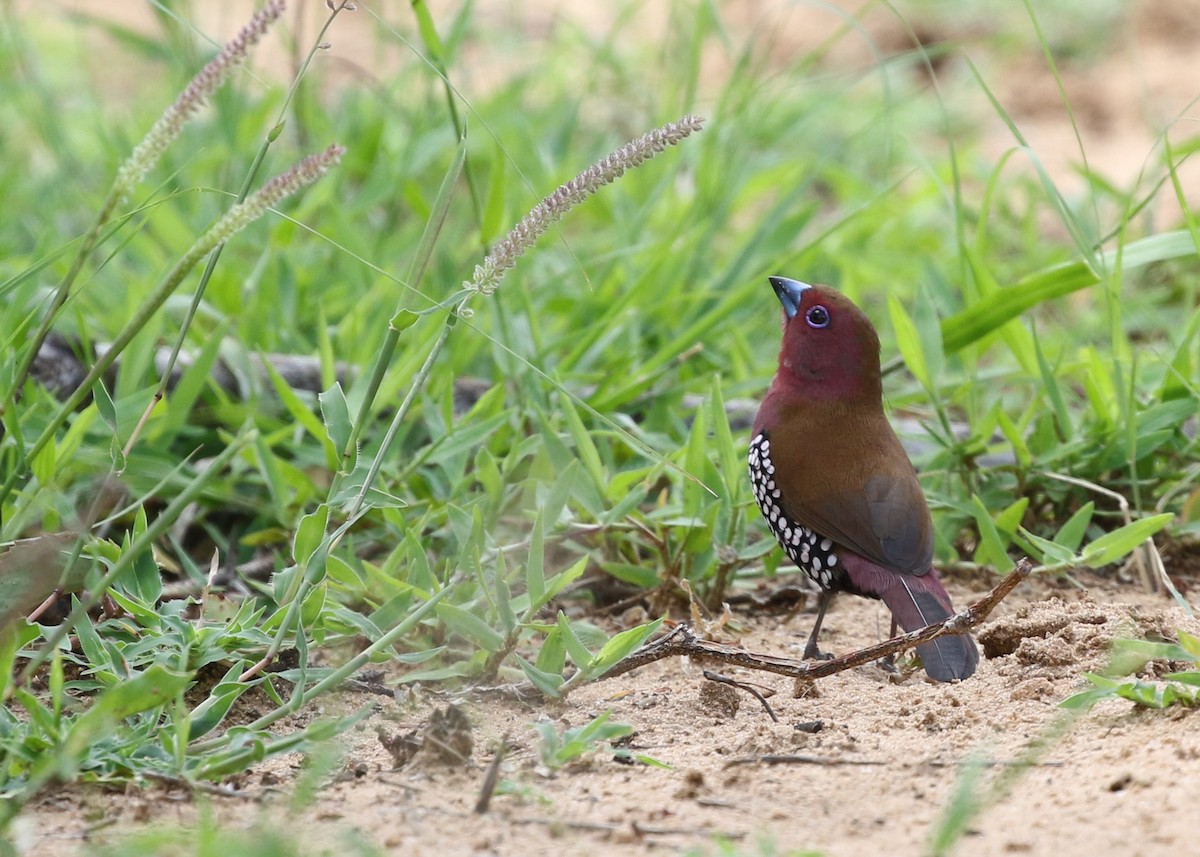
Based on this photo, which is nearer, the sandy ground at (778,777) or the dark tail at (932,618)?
the sandy ground at (778,777)

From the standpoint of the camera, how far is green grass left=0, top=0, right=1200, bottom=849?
2.42 meters

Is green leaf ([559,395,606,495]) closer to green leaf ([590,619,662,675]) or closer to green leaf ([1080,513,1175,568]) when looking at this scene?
green leaf ([590,619,662,675])

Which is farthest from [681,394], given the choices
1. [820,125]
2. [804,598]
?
[820,125]

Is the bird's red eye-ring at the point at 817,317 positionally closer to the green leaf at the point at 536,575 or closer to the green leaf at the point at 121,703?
the green leaf at the point at 536,575

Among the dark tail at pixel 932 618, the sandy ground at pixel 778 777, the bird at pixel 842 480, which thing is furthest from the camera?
the bird at pixel 842 480

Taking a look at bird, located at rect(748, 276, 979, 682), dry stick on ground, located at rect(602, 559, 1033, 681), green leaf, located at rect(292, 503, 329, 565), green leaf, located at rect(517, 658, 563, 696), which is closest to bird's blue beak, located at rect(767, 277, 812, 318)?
bird, located at rect(748, 276, 979, 682)

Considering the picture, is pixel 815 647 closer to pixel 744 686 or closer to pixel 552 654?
pixel 744 686

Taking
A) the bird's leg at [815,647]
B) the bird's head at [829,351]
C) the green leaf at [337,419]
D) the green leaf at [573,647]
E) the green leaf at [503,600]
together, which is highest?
the green leaf at [337,419]

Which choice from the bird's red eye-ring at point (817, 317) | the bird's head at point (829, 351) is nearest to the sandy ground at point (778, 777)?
the bird's head at point (829, 351)

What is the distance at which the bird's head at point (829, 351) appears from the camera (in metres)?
3.25

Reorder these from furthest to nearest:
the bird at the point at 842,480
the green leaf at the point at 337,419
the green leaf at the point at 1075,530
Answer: the green leaf at the point at 1075,530 → the bird at the point at 842,480 → the green leaf at the point at 337,419

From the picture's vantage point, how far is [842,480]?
3.04 m

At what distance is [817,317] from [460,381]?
115 cm

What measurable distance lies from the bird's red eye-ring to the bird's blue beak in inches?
2.1
